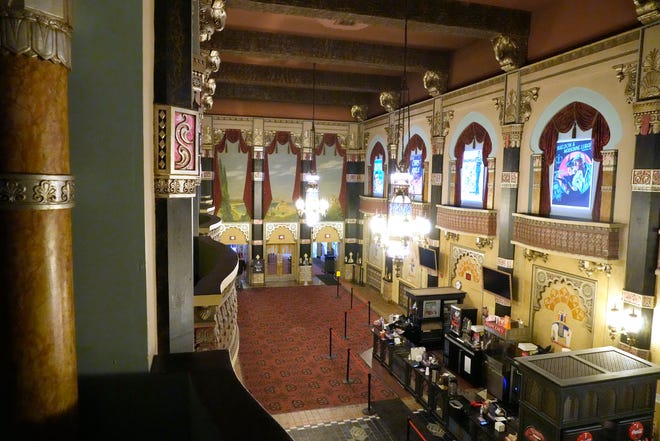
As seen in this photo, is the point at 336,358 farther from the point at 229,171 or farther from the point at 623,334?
the point at 229,171

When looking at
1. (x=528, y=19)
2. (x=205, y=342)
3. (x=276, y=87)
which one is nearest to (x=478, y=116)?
(x=528, y=19)

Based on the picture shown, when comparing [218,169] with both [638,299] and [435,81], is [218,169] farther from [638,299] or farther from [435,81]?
[638,299]

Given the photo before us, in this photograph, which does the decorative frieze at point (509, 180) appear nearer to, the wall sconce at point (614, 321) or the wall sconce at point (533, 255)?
the wall sconce at point (533, 255)

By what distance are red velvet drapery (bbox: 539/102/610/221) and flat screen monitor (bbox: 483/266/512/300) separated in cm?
179

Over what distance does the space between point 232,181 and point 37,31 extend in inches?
658

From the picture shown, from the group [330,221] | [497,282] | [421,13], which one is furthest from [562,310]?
[330,221]

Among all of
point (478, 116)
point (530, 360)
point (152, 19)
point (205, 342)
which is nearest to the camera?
point (152, 19)

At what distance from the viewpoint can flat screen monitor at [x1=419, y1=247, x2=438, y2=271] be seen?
13.3 m

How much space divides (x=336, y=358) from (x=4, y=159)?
10694 millimetres

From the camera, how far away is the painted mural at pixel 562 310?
8422mm

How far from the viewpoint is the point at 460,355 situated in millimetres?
10672

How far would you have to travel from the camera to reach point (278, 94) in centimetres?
1670

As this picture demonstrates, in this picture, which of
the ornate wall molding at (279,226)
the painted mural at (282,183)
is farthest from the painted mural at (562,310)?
the painted mural at (282,183)

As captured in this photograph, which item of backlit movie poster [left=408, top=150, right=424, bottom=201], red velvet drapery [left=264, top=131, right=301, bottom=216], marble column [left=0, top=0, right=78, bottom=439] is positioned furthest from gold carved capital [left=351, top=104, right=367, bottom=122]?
marble column [left=0, top=0, right=78, bottom=439]
